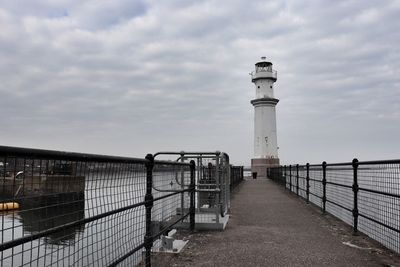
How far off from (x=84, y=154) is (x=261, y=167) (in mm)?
41438

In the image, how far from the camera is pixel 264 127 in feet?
143

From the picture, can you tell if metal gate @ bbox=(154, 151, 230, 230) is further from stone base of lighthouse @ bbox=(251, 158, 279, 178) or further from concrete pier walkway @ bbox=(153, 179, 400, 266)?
stone base of lighthouse @ bbox=(251, 158, 279, 178)

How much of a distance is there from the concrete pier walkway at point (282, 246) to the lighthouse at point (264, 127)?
34.7m

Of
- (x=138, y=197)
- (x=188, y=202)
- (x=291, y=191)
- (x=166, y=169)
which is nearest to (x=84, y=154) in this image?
(x=138, y=197)

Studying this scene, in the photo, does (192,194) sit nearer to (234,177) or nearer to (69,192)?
(69,192)

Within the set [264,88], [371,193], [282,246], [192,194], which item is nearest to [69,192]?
[282,246]

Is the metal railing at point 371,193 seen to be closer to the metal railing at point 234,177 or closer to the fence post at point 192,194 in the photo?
the fence post at point 192,194

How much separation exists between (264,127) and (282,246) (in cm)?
3785

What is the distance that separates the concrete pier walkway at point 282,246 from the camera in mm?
5359

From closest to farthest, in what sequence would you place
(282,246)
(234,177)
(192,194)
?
(282,246), (192,194), (234,177)

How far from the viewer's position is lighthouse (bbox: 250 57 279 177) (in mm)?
43625

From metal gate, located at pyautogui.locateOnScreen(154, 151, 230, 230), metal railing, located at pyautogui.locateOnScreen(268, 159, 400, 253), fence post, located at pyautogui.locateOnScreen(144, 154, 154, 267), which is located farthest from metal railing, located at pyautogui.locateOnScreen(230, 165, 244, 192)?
fence post, located at pyautogui.locateOnScreen(144, 154, 154, 267)

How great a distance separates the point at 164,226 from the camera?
6.10 m

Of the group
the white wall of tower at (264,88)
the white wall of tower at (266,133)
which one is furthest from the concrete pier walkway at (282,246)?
the white wall of tower at (264,88)
